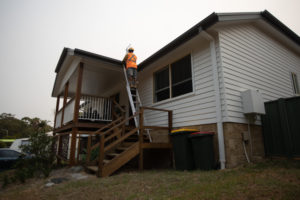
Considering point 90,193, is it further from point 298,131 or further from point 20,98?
point 20,98

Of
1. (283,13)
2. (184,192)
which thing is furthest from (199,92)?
(283,13)

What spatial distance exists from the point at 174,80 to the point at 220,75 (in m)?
2.19

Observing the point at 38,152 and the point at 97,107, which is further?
the point at 97,107

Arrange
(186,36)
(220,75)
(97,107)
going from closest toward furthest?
(220,75) → (186,36) → (97,107)

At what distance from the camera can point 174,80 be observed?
282 inches

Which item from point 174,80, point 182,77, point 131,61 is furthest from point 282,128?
point 131,61

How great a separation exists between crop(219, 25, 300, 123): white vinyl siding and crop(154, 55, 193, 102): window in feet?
4.63

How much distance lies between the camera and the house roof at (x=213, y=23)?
17.0 feet

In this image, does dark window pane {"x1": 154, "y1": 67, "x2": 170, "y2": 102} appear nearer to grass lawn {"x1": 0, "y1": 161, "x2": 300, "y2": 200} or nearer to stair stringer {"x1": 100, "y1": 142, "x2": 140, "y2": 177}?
stair stringer {"x1": 100, "y1": 142, "x2": 140, "y2": 177}

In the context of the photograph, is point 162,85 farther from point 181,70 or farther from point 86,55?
point 86,55

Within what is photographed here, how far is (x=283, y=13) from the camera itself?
11.5m

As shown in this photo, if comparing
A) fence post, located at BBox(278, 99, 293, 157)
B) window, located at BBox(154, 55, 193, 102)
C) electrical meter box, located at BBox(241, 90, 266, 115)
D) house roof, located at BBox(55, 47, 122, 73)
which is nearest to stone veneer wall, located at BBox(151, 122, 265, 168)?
electrical meter box, located at BBox(241, 90, 266, 115)

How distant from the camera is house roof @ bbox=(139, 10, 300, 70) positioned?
5168 millimetres

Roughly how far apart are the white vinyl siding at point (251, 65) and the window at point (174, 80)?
1410mm
